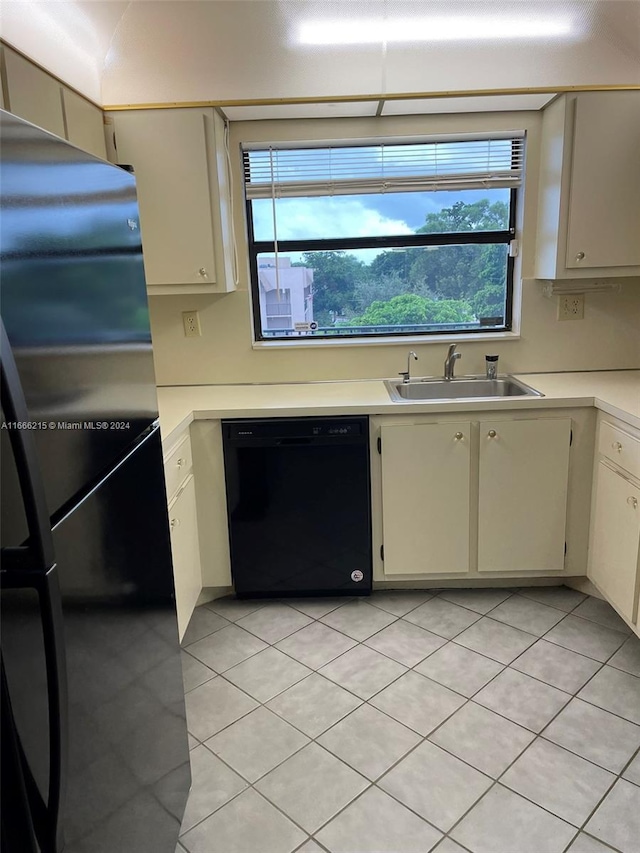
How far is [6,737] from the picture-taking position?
0.84 m

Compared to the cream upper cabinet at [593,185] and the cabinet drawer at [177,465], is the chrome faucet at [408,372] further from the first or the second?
the cabinet drawer at [177,465]

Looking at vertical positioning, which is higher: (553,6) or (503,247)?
(553,6)

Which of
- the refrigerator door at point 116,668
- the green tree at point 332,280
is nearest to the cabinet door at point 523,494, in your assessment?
the green tree at point 332,280

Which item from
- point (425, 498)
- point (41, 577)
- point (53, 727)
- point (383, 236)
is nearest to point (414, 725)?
point (425, 498)

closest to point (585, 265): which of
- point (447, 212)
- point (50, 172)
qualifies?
point (447, 212)

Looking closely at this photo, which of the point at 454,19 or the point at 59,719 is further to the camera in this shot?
the point at 454,19

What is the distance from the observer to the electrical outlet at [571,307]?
305 centimetres

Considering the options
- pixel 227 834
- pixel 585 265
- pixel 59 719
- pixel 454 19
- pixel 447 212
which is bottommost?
pixel 227 834

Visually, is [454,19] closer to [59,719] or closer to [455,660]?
[455,660]

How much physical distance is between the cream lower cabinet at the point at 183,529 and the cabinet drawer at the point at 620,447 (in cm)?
168

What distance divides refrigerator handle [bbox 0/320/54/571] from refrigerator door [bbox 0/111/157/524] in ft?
0.13

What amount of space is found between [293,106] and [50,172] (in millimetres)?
2025

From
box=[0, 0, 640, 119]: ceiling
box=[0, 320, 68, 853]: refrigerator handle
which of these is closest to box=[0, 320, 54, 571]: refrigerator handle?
box=[0, 320, 68, 853]: refrigerator handle

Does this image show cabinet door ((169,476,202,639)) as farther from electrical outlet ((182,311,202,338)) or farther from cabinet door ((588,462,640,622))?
cabinet door ((588,462,640,622))
